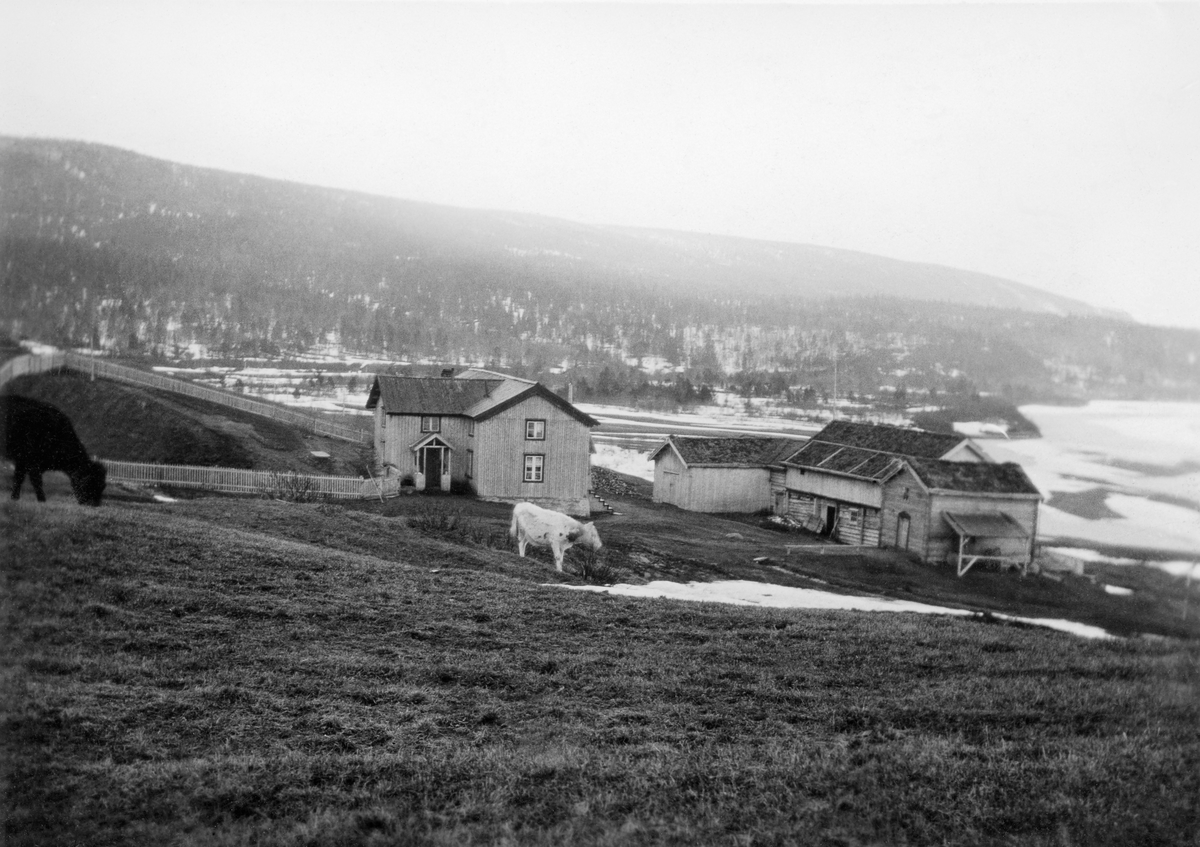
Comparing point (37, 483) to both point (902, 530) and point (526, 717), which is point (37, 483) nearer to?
point (526, 717)

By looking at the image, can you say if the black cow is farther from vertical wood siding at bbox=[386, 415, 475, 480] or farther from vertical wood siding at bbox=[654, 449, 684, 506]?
vertical wood siding at bbox=[654, 449, 684, 506]

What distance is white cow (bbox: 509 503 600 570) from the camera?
14359mm

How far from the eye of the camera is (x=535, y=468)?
19.5 meters

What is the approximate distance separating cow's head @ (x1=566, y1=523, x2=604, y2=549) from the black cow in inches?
312

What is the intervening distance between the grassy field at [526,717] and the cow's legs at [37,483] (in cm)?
17

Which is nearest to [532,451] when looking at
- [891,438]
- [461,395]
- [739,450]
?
[461,395]

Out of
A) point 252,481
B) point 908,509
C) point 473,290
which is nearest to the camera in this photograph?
point 908,509

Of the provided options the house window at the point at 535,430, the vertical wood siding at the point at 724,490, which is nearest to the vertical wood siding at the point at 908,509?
the vertical wood siding at the point at 724,490

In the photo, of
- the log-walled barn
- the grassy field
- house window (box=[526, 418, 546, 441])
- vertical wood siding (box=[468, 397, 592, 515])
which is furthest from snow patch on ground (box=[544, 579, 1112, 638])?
house window (box=[526, 418, 546, 441])

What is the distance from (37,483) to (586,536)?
8.60 metres

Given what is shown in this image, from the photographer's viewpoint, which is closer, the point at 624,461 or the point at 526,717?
the point at 526,717

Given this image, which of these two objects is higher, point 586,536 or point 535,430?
point 535,430

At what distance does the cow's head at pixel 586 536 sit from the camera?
47.3 feet

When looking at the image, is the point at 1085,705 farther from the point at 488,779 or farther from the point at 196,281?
the point at 196,281
